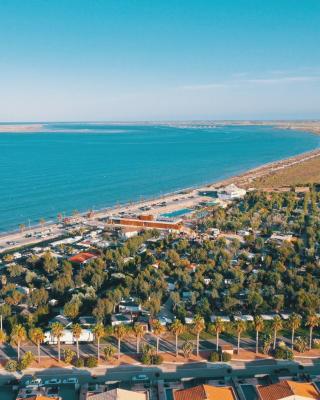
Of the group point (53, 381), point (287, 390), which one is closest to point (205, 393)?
point (287, 390)

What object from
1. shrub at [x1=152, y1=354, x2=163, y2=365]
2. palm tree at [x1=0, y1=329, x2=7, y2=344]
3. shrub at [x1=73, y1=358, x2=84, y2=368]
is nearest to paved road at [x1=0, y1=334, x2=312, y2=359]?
palm tree at [x1=0, y1=329, x2=7, y2=344]

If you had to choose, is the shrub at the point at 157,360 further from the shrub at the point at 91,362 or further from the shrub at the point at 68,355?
the shrub at the point at 68,355

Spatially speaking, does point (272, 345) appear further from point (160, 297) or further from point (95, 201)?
point (95, 201)

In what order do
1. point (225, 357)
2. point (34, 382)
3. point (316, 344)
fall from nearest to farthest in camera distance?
1. point (34, 382)
2. point (225, 357)
3. point (316, 344)

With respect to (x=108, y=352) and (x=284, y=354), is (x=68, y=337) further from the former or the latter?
(x=284, y=354)

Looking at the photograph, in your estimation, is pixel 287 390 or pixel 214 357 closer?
pixel 287 390

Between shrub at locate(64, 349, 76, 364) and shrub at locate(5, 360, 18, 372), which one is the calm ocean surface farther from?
shrub at locate(64, 349, 76, 364)

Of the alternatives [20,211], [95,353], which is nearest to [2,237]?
[20,211]
